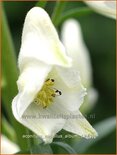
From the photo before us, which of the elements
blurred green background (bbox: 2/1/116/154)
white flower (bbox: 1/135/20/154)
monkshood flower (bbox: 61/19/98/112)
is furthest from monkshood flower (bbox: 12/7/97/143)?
blurred green background (bbox: 2/1/116/154)

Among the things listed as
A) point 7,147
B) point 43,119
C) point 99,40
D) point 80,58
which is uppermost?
point 43,119

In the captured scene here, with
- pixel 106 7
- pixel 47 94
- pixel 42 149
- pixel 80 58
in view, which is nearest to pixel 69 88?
pixel 47 94

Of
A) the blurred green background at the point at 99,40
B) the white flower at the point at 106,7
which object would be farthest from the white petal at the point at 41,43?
the blurred green background at the point at 99,40

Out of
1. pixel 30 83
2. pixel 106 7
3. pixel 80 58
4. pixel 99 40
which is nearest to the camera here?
pixel 30 83

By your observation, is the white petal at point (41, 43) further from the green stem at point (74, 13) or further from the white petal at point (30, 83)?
the green stem at point (74, 13)

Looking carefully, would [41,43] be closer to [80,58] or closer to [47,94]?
[47,94]

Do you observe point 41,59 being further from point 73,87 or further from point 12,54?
point 12,54

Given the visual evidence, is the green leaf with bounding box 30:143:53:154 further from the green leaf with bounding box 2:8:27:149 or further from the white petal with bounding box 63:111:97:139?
the green leaf with bounding box 2:8:27:149
